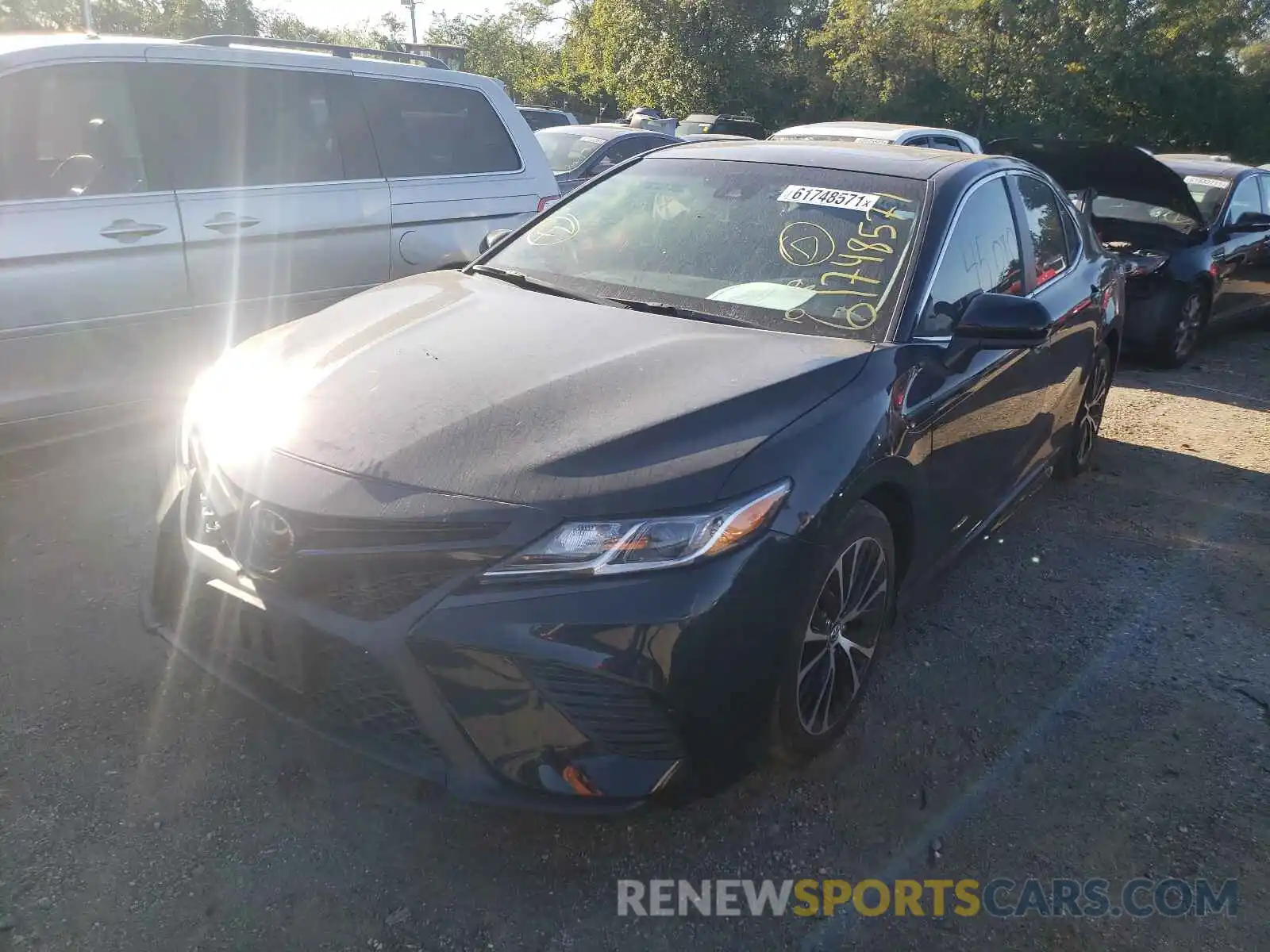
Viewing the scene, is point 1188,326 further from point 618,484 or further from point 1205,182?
point 618,484

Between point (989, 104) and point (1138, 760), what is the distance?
25.4m

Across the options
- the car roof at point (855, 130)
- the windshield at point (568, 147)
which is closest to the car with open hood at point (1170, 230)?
the car roof at point (855, 130)

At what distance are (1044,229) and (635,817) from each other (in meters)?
3.20

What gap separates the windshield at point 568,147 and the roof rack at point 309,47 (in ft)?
13.1

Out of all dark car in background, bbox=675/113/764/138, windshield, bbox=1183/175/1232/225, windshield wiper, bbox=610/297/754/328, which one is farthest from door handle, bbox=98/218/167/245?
dark car in background, bbox=675/113/764/138

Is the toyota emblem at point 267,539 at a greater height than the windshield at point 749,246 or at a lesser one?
lesser

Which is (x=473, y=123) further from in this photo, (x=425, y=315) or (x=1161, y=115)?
(x=1161, y=115)

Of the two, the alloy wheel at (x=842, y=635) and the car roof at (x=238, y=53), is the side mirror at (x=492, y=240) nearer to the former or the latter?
the car roof at (x=238, y=53)

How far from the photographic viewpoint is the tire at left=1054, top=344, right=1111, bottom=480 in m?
4.93

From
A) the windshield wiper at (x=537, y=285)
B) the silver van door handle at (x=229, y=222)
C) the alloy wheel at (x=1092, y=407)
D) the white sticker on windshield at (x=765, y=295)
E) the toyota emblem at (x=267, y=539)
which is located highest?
the white sticker on windshield at (x=765, y=295)

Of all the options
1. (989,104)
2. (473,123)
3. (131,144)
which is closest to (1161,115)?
(989,104)

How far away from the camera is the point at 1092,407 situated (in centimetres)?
520

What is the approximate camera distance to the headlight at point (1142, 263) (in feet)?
24.3

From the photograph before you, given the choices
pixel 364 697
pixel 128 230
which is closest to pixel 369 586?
pixel 364 697
